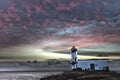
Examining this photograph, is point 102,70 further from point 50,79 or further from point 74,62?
point 50,79

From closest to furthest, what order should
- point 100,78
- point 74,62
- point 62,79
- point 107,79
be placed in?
1. point 107,79
2. point 100,78
3. point 62,79
4. point 74,62

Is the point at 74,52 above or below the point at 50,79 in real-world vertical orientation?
above

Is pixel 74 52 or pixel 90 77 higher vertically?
pixel 74 52

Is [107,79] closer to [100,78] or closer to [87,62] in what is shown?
[100,78]

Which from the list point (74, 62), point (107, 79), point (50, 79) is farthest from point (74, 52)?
point (107, 79)

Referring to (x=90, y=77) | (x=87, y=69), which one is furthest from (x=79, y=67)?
(x=90, y=77)

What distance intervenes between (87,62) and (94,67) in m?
4.35

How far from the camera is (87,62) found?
185m

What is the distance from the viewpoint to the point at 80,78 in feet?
516

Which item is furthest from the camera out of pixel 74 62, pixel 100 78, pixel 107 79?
pixel 74 62

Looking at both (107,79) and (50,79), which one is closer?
(107,79)

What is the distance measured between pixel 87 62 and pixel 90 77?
27.8m

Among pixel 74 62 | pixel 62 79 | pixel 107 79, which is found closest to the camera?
pixel 107 79

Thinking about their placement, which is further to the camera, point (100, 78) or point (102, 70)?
point (102, 70)
